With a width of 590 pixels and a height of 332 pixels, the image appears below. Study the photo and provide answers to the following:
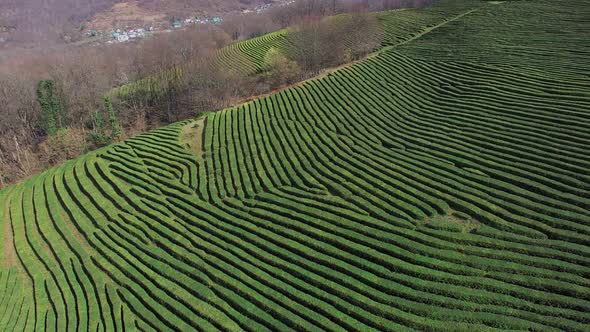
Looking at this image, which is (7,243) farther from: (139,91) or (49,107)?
(139,91)

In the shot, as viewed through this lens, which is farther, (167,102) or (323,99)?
(167,102)

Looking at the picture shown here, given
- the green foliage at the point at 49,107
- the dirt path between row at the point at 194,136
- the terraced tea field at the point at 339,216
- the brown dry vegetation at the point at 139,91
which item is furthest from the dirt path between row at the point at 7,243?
the green foliage at the point at 49,107

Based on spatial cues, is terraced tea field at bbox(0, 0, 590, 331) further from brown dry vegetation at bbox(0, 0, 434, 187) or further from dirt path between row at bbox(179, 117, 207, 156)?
brown dry vegetation at bbox(0, 0, 434, 187)

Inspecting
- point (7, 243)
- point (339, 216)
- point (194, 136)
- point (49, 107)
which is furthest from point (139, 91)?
point (339, 216)

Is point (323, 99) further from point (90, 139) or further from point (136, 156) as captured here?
point (90, 139)

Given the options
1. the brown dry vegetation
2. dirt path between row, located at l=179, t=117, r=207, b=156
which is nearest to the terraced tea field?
dirt path between row, located at l=179, t=117, r=207, b=156

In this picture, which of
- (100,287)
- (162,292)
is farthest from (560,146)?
(100,287)

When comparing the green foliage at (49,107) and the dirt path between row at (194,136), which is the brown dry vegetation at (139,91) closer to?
the green foliage at (49,107)

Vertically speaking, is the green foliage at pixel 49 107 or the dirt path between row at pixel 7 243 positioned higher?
the green foliage at pixel 49 107
